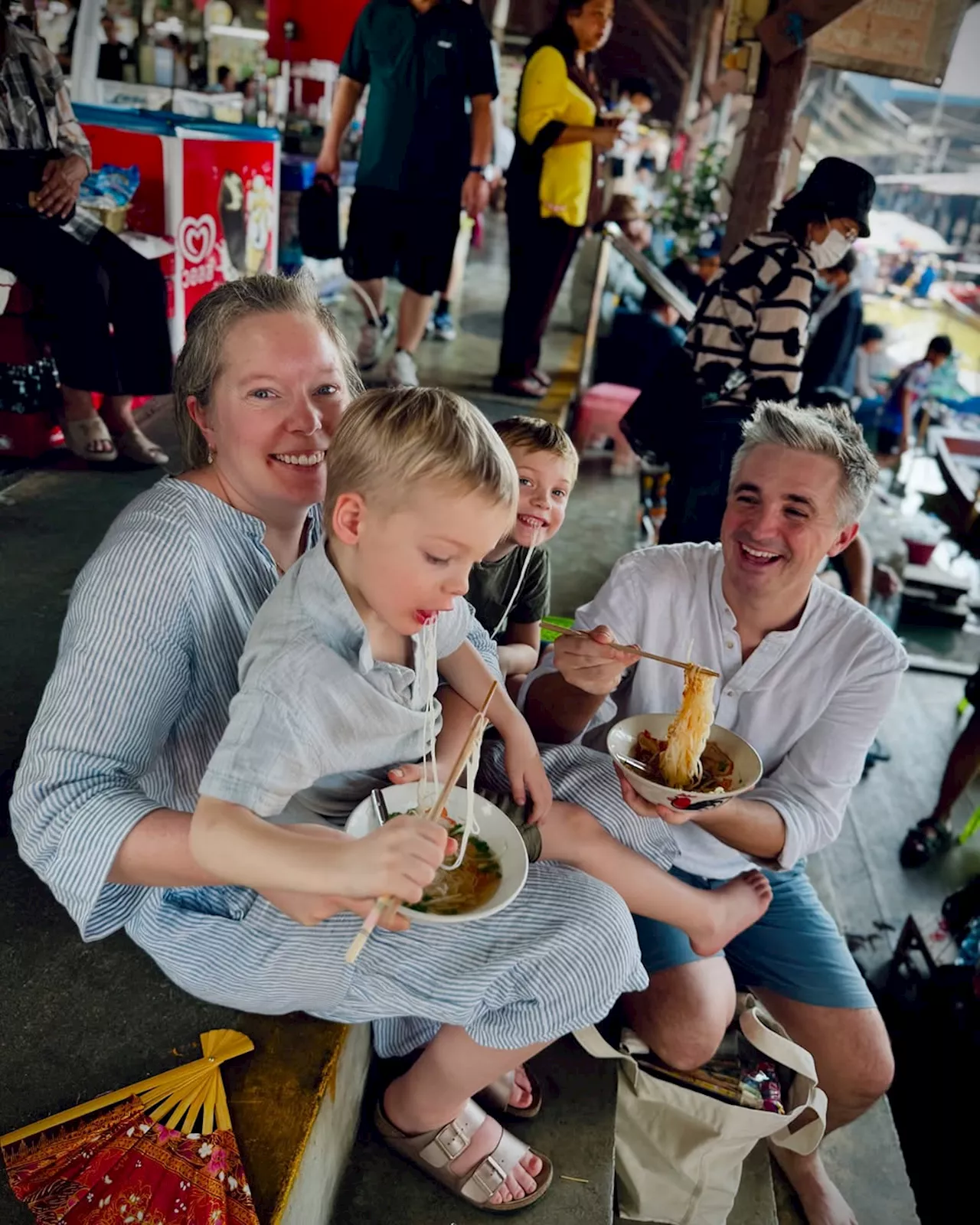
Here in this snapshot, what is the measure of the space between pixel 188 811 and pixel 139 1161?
1.66 feet

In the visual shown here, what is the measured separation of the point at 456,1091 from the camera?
176cm

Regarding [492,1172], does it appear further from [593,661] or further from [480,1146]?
[593,661]

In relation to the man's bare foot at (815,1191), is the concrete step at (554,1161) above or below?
above

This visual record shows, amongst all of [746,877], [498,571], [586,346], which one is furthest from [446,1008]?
[586,346]

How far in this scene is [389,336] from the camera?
6.69 metres

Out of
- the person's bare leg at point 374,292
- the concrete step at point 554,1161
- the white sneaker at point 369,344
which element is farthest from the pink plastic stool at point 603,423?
the concrete step at point 554,1161

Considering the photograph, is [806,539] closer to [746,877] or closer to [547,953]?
[746,877]

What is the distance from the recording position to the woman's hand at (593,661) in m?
1.90

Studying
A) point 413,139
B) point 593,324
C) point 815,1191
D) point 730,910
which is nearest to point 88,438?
point 413,139

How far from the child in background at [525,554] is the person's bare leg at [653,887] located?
2.20 feet

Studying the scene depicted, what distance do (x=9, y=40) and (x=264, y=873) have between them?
3378 mm

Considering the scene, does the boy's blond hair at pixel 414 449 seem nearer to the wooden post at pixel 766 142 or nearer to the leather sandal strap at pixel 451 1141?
the leather sandal strap at pixel 451 1141

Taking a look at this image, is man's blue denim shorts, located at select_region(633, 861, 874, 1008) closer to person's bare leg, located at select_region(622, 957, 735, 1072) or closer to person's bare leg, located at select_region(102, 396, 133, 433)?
person's bare leg, located at select_region(622, 957, 735, 1072)

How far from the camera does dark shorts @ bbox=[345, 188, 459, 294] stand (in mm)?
4527
